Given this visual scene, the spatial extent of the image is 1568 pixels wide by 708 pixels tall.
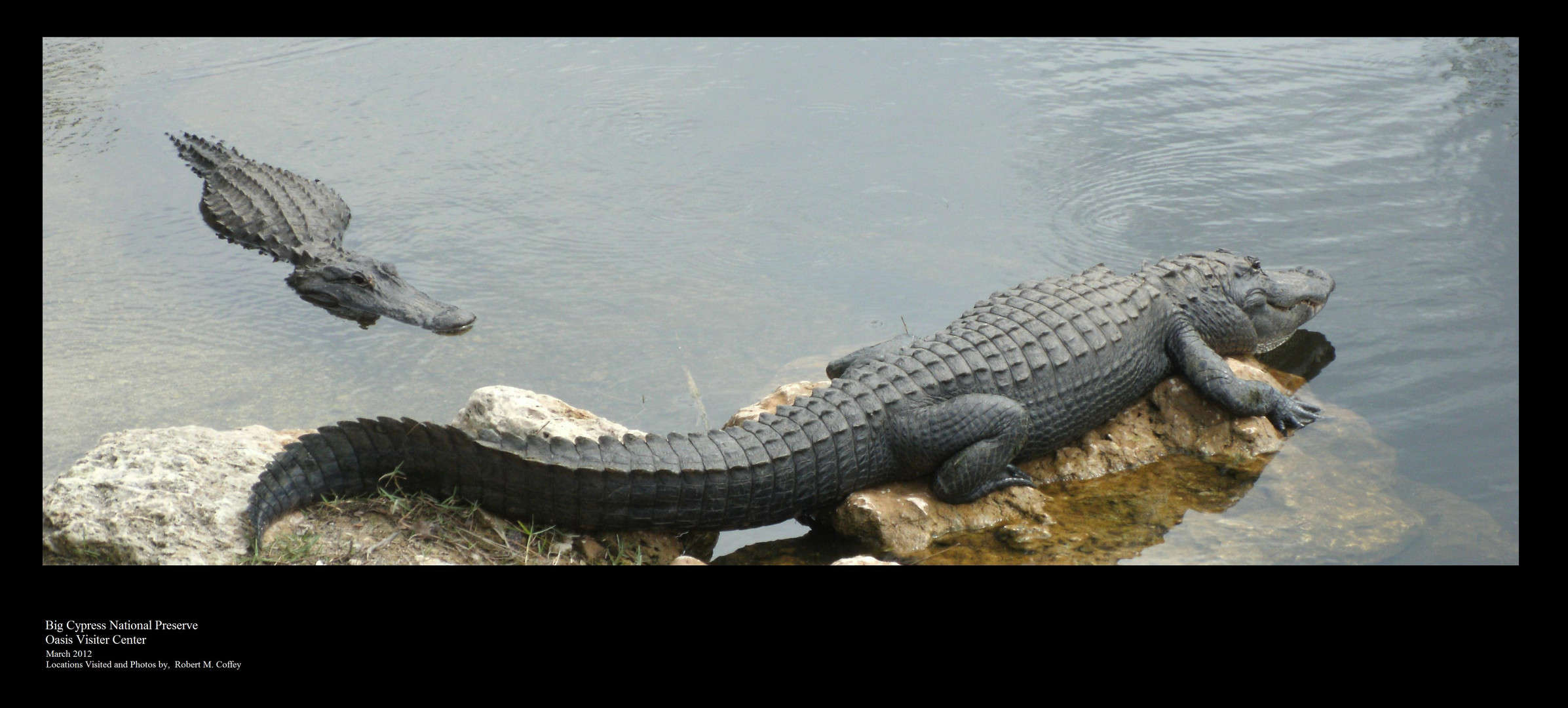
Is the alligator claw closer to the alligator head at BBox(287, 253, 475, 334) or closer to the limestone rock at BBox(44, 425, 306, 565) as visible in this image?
the limestone rock at BBox(44, 425, 306, 565)

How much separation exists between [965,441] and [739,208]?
4.23 meters

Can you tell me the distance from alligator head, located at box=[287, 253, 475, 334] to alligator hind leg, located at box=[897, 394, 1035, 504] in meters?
3.87

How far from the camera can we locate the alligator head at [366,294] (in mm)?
7449

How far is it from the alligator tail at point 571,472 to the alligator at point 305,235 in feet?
10.2

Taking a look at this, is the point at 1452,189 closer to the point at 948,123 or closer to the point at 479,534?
the point at 948,123

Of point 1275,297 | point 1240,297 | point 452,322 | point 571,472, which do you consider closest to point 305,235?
point 452,322

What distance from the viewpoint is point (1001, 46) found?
11539 mm

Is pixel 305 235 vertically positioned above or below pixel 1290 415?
above

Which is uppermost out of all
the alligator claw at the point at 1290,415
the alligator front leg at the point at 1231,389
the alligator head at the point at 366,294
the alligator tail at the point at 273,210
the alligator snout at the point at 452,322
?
the alligator tail at the point at 273,210

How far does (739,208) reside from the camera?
27.7 feet

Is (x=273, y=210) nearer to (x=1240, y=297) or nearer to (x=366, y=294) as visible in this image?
(x=366, y=294)

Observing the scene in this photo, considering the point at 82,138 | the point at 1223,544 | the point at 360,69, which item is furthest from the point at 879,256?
the point at 82,138

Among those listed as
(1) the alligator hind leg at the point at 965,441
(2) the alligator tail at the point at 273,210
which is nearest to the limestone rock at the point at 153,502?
(1) the alligator hind leg at the point at 965,441

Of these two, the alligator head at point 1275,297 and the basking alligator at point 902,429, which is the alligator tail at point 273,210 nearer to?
the basking alligator at point 902,429
